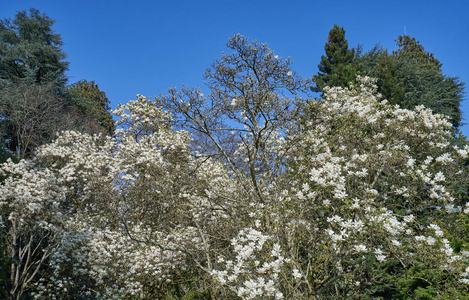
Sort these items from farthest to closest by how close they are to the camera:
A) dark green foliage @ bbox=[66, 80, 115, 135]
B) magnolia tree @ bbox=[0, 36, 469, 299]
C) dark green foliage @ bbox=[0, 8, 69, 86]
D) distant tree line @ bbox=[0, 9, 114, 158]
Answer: dark green foliage @ bbox=[66, 80, 115, 135], dark green foliage @ bbox=[0, 8, 69, 86], distant tree line @ bbox=[0, 9, 114, 158], magnolia tree @ bbox=[0, 36, 469, 299]

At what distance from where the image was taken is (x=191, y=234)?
6.95 meters

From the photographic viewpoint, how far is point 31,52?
18.6 meters

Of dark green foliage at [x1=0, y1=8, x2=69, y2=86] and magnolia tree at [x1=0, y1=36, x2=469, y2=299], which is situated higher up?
dark green foliage at [x1=0, y1=8, x2=69, y2=86]

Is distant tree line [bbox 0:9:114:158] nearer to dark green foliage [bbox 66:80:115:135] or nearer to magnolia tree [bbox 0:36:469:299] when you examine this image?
dark green foliage [bbox 66:80:115:135]

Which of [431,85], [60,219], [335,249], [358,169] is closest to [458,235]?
[358,169]

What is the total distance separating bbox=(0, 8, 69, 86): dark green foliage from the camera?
18.4 meters

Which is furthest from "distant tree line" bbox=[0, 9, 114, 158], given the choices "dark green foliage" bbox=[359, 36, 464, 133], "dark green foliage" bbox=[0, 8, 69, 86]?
"dark green foliage" bbox=[359, 36, 464, 133]

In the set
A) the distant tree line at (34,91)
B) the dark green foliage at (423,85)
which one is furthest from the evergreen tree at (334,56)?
the distant tree line at (34,91)

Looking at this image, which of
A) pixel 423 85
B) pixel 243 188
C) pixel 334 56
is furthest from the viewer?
pixel 334 56

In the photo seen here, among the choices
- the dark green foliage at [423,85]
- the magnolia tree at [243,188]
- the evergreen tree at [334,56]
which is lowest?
the magnolia tree at [243,188]

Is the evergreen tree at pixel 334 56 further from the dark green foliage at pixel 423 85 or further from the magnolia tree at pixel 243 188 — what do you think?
the magnolia tree at pixel 243 188

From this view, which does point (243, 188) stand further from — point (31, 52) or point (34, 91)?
point (31, 52)

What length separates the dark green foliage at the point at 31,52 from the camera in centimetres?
1844

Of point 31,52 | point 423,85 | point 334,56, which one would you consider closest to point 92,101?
point 31,52
